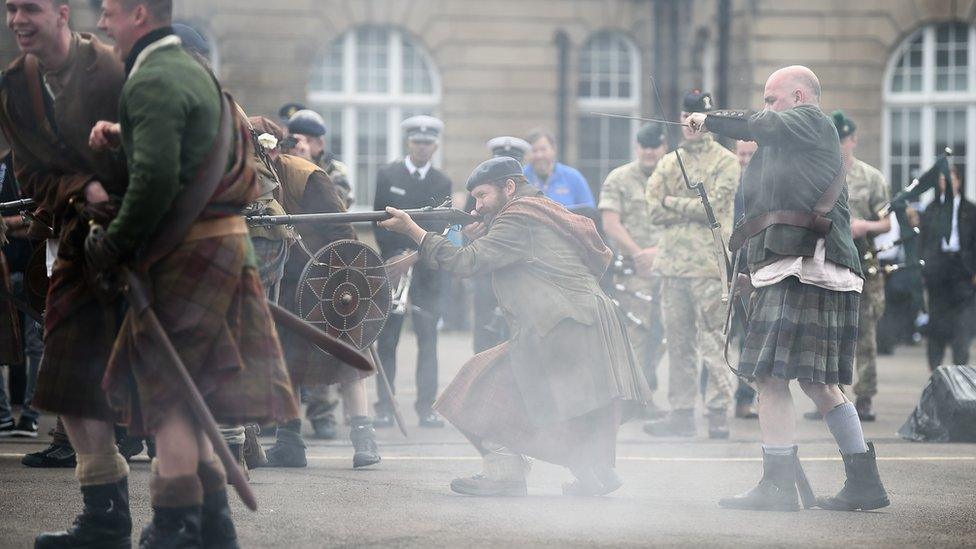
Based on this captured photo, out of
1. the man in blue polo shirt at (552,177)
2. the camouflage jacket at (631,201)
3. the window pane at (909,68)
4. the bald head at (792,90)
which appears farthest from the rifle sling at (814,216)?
the window pane at (909,68)

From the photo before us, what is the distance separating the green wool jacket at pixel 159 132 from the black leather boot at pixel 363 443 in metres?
3.44

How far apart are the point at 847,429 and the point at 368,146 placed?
18.6 metres

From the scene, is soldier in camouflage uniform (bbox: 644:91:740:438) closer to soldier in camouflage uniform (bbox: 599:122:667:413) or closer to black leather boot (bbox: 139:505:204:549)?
soldier in camouflage uniform (bbox: 599:122:667:413)

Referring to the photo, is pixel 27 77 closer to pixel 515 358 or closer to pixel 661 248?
pixel 515 358

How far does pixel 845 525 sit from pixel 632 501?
1.01 meters

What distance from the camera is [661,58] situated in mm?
25312

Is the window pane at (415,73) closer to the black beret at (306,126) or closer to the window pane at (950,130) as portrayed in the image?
the window pane at (950,130)

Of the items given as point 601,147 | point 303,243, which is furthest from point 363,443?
point 601,147

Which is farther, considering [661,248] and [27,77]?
[661,248]

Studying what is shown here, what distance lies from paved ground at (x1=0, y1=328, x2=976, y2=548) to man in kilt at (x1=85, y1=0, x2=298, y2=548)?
2.92 feet

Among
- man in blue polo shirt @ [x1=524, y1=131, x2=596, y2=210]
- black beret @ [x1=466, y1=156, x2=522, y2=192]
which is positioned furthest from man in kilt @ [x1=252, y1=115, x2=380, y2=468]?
man in blue polo shirt @ [x1=524, y1=131, x2=596, y2=210]

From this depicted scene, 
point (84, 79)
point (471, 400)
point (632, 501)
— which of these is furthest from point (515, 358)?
point (84, 79)

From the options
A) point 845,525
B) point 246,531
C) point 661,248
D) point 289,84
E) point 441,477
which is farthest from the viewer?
point 289,84

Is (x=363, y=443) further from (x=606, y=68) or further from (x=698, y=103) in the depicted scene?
(x=606, y=68)
